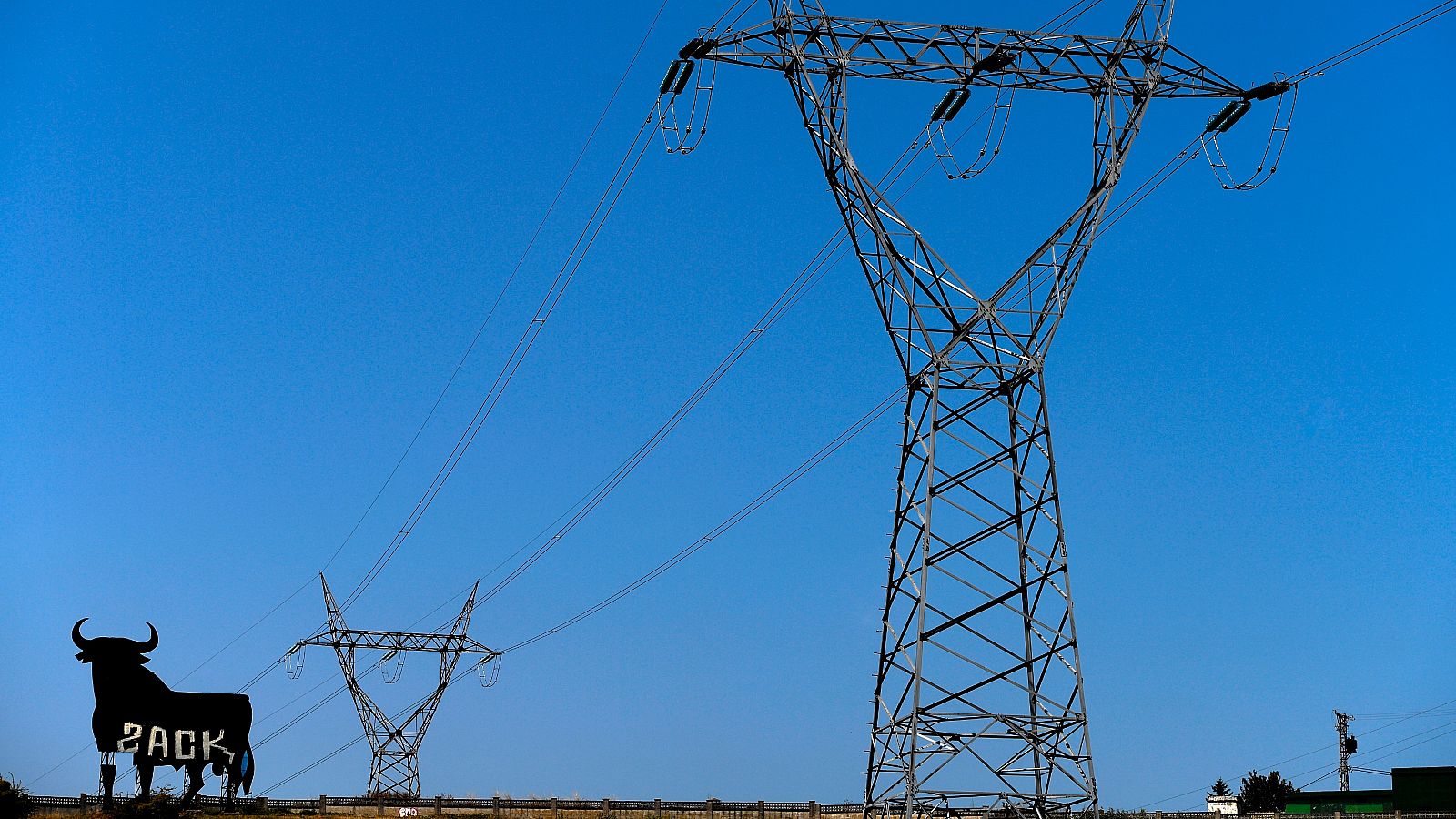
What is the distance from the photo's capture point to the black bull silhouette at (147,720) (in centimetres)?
4584

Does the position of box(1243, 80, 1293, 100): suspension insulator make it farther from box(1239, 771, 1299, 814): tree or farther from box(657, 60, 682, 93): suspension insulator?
box(1239, 771, 1299, 814): tree

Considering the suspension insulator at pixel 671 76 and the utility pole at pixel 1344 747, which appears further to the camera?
the utility pole at pixel 1344 747

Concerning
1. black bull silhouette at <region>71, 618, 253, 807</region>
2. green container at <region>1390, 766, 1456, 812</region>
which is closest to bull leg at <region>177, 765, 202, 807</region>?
black bull silhouette at <region>71, 618, 253, 807</region>

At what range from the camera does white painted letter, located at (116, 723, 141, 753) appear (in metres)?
45.9

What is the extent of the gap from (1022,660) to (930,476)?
422 centimetres

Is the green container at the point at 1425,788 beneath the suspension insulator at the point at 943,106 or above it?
beneath

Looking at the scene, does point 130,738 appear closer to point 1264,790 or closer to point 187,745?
point 187,745

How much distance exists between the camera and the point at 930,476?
98.0 feet

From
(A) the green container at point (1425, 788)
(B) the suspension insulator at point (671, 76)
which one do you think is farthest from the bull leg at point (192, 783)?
(A) the green container at point (1425, 788)

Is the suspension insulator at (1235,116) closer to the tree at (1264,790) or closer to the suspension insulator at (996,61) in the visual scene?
the suspension insulator at (996,61)

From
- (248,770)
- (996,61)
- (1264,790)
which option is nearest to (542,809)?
(248,770)

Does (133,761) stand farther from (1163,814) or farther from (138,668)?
(1163,814)

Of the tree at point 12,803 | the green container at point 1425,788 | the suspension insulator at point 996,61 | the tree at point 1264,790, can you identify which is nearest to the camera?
the suspension insulator at point 996,61

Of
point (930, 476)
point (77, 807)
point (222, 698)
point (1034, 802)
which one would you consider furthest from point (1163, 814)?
point (77, 807)
